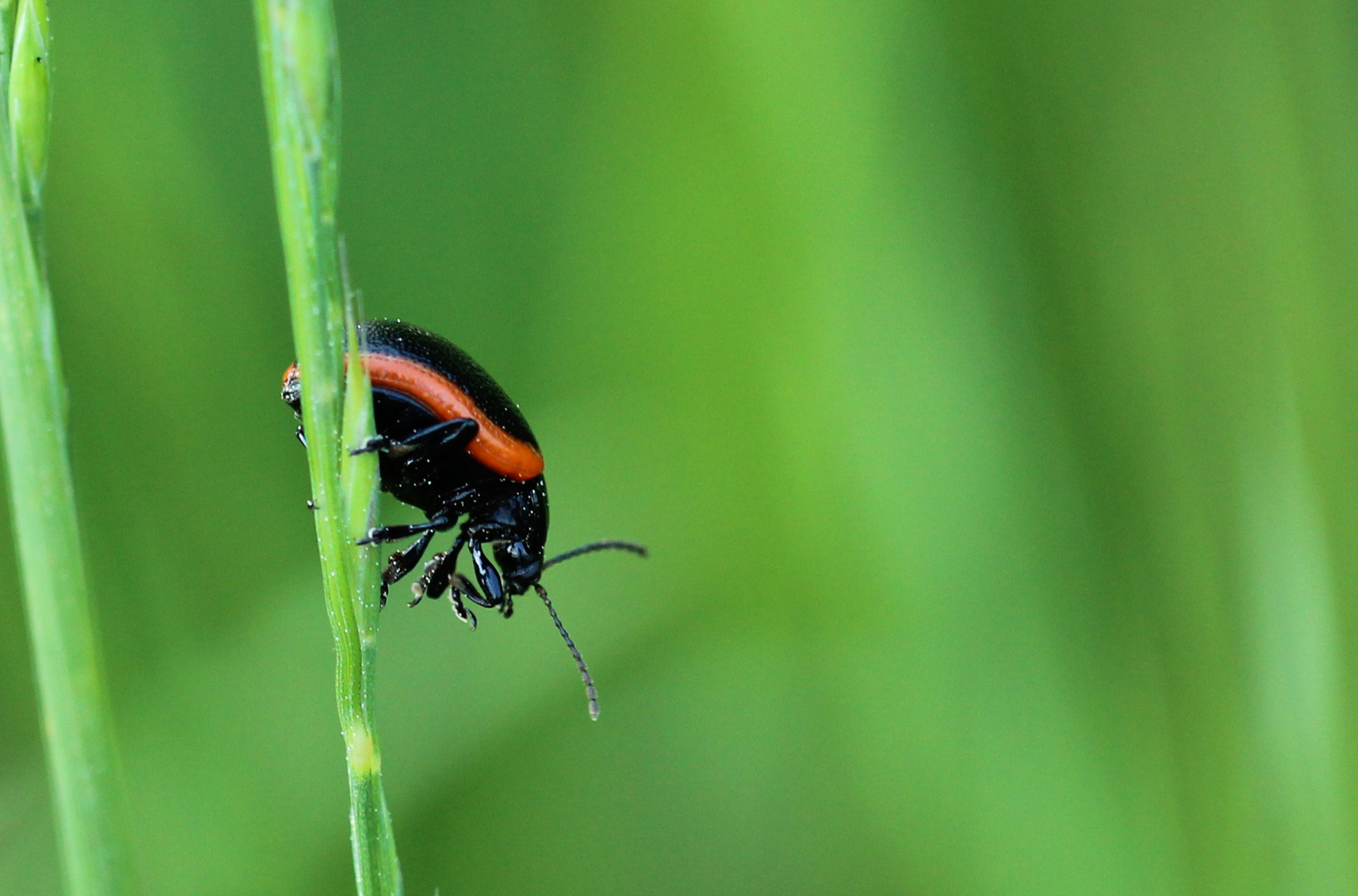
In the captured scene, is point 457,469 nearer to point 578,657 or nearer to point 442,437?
point 442,437

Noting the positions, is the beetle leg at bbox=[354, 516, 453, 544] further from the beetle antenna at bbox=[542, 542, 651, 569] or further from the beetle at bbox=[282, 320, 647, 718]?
the beetle antenna at bbox=[542, 542, 651, 569]

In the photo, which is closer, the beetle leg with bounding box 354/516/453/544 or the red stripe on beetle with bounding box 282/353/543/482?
the beetle leg with bounding box 354/516/453/544

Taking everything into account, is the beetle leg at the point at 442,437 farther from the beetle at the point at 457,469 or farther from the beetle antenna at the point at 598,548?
the beetle antenna at the point at 598,548

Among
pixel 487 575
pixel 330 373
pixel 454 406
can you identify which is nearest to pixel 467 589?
pixel 487 575

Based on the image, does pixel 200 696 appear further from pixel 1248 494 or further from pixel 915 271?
pixel 1248 494

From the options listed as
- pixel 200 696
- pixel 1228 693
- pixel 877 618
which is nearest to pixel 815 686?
pixel 877 618

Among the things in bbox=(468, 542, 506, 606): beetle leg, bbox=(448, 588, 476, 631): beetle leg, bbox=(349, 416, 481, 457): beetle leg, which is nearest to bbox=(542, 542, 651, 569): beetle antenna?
bbox=(468, 542, 506, 606): beetle leg
